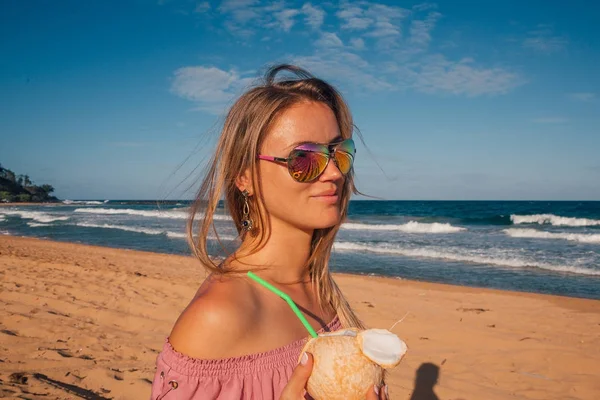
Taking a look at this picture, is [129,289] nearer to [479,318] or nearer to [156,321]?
[156,321]

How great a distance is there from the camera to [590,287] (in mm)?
9812

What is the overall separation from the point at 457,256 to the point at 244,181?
45.9 feet


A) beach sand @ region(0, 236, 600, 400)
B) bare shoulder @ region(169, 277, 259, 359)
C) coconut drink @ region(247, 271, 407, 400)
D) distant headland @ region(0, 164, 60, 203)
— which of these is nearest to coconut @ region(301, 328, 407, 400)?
coconut drink @ region(247, 271, 407, 400)

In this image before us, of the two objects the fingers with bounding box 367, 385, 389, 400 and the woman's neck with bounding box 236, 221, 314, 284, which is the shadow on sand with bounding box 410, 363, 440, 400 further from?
the fingers with bounding box 367, 385, 389, 400

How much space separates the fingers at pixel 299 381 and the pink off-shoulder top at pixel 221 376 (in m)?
0.22

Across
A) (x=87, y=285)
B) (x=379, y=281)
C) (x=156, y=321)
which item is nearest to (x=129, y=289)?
(x=87, y=285)

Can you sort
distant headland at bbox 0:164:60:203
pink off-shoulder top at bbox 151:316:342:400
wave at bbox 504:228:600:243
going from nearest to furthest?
pink off-shoulder top at bbox 151:316:342:400 → wave at bbox 504:228:600:243 → distant headland at bbox 0:164:60:203

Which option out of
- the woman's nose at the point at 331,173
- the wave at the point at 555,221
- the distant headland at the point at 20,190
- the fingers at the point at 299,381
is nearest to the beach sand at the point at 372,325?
the woman's nose at the point at 331,173

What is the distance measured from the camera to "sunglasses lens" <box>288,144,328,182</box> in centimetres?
170

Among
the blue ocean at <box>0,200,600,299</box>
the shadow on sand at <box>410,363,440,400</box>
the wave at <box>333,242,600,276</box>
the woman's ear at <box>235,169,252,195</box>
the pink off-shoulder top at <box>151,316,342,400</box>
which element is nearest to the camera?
the pink off-shoulder top at <box>151,316,342,400</box>

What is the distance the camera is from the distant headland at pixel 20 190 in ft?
249

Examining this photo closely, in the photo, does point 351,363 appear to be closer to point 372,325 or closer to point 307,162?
point 307,162

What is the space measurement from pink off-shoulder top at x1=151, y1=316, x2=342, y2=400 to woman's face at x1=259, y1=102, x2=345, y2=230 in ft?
1.80

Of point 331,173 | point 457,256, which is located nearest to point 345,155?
point 331,173
